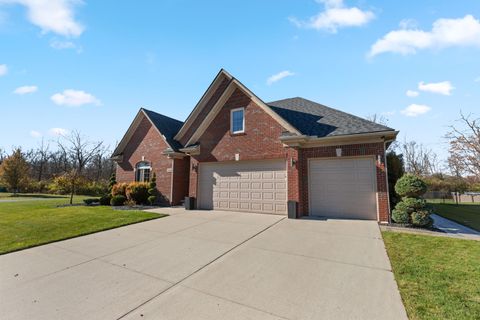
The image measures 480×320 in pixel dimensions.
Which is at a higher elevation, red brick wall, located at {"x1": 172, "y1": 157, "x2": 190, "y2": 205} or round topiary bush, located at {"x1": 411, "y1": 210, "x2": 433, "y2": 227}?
red brick wall, located at {"x1": 172, "y1": 157, "x2": 190, "y2": 205}

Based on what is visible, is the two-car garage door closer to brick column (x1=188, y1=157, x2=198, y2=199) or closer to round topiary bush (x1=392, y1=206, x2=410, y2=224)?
brick column (x1=188, y1=157, x2=198, y2=199)

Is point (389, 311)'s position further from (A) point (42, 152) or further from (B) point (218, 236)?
(A) point (42, 152)

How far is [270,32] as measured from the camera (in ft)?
32.1

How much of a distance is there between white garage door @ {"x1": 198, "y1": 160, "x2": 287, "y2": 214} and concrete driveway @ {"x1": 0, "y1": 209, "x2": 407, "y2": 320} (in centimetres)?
390

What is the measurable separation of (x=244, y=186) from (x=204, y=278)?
310 inches

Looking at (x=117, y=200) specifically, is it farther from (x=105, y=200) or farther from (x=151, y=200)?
(x=151, y=200)

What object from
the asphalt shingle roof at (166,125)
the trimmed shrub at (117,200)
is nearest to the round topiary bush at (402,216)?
the asphalt shingle roof at (166,125)

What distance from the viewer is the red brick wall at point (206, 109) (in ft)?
49.5

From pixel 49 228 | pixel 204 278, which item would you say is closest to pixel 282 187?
pixel 204 278

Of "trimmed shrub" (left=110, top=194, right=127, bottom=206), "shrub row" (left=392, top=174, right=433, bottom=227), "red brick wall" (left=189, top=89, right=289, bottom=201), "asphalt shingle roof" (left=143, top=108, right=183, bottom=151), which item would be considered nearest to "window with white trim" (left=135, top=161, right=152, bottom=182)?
"trimmed shrub" (left=110, top=194, right=127, bottom=206)

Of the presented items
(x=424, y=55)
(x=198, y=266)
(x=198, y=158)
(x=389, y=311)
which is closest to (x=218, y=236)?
(x=198, y=266)

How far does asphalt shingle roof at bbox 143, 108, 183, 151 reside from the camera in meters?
16.1

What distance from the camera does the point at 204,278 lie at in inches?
165

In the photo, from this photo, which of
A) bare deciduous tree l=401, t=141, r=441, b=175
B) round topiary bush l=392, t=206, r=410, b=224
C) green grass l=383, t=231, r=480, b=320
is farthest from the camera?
bare deciduous tree l=401, t=141, r=441, b=175
